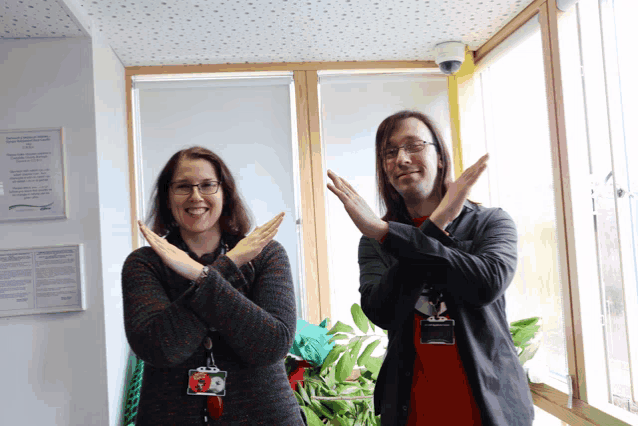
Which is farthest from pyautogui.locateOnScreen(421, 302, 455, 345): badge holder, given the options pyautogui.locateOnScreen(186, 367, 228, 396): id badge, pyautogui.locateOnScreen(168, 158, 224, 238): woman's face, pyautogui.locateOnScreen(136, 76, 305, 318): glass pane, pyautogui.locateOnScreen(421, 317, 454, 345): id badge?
pyautogui.locateOnScreen(136, 76, 305, 318): glass pane

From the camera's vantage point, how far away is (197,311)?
3.81 ft

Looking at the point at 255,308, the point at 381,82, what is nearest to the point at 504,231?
the point at 255,308

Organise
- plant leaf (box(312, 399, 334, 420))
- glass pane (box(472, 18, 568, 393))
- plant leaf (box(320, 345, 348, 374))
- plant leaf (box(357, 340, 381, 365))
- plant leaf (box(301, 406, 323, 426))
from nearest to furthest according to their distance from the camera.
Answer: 1. plant leaf (box(357, 340, 381, 365))
2. plant leaf (box(320, 345, 348, 374))
3. plant leaf (box(301, 406, 323, 426))
4. plant leaf (box(312, 399, 334, 420))
5. glass pane (box(472, 18, 568, 393))

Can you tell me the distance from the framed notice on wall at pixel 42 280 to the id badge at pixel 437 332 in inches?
72.5

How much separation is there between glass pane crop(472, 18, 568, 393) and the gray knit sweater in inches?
70.1

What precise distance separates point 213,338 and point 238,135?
2.25 m

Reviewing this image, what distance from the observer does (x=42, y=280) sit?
2447 millimetres

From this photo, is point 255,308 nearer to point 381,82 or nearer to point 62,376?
point 62,376

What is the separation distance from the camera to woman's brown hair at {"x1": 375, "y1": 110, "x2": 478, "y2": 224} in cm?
131

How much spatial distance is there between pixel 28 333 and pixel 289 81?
200 centimetres

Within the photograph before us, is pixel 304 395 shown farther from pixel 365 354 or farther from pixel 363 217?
pixel 363 217

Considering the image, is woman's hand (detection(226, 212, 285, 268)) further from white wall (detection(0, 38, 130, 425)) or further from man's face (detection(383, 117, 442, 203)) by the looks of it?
white wall (detection(0, 38, 130, 425))

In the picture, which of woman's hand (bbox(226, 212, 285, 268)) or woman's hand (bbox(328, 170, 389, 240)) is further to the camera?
woman's hand (bbox(226, 212, 285, 268))

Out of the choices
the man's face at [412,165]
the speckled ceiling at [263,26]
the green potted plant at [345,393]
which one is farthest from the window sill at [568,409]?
the speckled ceiling at [263,26]
